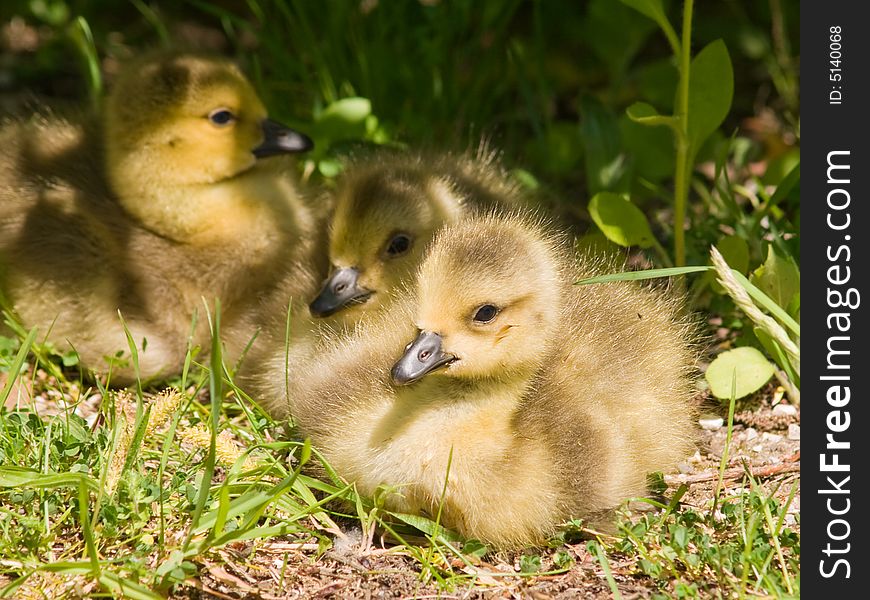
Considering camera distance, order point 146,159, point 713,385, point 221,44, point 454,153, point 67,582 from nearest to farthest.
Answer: point 67,582, point 713,385, point 146,159, point 454,153, point 221,44

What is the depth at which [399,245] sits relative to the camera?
2.93 meters

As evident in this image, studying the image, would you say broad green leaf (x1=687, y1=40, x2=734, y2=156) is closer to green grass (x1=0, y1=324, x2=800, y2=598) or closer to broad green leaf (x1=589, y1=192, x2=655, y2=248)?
broad green leaf (x1=589, y1=192, x2=655, y2=248)

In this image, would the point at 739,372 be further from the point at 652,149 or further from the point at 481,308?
the point at 652,149

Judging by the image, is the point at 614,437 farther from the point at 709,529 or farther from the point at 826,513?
the point at 826,513

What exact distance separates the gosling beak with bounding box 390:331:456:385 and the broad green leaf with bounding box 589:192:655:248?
0.83 m

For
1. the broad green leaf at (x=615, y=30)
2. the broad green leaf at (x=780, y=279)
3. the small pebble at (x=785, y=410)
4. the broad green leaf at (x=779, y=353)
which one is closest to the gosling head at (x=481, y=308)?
the broad green leaf at (x=779, y=353)

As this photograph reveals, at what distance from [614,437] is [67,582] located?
3.98 ft

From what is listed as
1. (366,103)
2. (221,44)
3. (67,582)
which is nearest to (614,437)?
(67,582)

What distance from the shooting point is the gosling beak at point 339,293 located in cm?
284

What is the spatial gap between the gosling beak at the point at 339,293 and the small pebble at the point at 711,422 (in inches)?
38.2

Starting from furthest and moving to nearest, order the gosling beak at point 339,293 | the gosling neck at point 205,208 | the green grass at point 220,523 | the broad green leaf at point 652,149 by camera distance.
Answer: the broad green leaf at point 652,149 < the gosling neck at point 205,208 < the gosling beak at point 339,293 < the green grass at point 220,523

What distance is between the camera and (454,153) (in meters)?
3.49

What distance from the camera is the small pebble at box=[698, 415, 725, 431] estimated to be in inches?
116

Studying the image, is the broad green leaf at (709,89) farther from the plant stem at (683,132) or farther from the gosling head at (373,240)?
the gosling head at (373,240)
